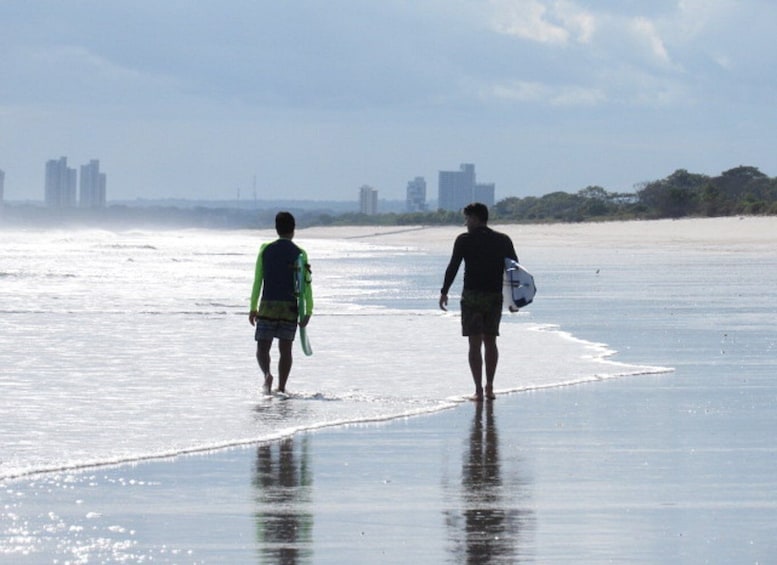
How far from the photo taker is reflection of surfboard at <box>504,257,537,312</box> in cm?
1233

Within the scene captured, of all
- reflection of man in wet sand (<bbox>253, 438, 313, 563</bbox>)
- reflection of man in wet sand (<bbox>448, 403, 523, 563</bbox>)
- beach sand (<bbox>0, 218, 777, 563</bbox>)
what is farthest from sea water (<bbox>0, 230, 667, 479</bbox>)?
reflection of man in wet sand (<bbox>448, 403, 523, 563</bbox>)

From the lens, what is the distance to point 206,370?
14.1m

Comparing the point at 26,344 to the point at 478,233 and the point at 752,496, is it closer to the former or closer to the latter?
the point at 478,233

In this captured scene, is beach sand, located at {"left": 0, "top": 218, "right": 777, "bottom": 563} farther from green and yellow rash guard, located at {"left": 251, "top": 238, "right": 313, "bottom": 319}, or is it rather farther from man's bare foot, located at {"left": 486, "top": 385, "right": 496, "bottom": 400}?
green and yellow rash guard, located at {"left": 251, "top": 238, "right": 313, "bottom": 319}

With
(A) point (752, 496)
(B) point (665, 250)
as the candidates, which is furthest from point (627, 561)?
(B) point (665, 250)

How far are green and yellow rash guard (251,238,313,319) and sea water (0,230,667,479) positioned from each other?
2.37 ft

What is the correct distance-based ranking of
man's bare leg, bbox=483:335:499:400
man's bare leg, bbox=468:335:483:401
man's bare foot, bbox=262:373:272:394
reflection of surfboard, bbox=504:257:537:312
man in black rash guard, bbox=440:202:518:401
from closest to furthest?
1. man's bare leg, bbox=468:335:483:401
2. man's bare leg, bbox=483:335:499:400
3. man in black rash guard, bbox=440:202:518:401
4. reflection of surfboard, bbox=504:257:537:312
5. man's bare foot, bbox=262:373:272:394

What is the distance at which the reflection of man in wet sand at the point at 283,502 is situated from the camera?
21.2ft

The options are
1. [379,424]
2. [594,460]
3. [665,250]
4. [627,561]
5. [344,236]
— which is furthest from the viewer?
[344,236]

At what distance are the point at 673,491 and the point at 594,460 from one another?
104 cm

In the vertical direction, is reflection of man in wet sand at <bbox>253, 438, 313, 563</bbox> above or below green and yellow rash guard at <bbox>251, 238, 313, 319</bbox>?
below

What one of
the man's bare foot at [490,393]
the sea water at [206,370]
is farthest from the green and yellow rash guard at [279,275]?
the man's bare foot at [490,393]

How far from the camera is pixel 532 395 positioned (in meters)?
12.2

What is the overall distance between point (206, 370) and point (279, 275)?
5.86ft
